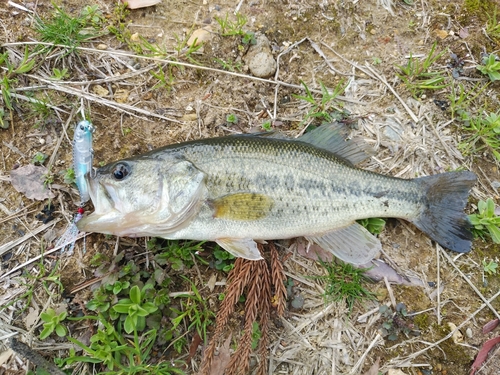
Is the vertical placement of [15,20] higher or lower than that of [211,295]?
higher

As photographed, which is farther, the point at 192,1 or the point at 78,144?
the point at 192,1

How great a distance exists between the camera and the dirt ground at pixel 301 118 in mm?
3850

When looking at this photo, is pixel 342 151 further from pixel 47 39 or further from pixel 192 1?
pixel 47 39

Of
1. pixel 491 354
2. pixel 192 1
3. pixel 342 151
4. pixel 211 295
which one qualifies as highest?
pixel 192 1

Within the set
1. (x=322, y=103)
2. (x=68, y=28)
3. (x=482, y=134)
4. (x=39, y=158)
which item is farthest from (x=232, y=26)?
(x=482, y=134)

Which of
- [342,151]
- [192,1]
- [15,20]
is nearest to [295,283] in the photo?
[342,151]

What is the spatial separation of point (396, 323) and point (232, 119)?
278 cm

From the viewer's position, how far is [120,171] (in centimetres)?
341

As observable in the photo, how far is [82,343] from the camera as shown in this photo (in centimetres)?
348

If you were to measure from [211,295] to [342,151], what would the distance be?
2048mm

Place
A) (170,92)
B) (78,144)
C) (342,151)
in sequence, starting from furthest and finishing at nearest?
(170,92) → (342,151) → (78,144)

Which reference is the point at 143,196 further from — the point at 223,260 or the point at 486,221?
the point at 486,221

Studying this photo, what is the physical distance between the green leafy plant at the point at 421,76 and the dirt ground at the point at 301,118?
86mm

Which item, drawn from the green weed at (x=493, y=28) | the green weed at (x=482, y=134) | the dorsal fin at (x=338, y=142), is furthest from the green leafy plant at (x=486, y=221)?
the green weed at (x=493, y=28)
